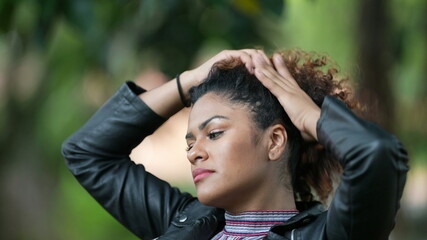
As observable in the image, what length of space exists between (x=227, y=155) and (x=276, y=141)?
200 mm

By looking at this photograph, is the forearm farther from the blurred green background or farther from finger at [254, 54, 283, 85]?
the blurred green background

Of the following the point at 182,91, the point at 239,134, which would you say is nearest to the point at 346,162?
the point at 239,134

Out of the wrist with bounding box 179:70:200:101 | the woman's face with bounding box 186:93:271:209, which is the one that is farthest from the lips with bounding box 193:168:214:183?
the wrist with bounding box 179:70:200:101

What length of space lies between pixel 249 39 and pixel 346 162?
266 centimetres

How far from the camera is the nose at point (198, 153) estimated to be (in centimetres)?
300

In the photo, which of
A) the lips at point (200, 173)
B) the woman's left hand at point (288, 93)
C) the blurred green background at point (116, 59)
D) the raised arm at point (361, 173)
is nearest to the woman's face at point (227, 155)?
the lips at point (200, 173)

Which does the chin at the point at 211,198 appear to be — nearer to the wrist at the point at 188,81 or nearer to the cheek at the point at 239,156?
the cheek at the point at 239,156

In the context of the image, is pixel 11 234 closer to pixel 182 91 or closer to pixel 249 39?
pixel 249 39

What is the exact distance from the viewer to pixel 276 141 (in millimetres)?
3074

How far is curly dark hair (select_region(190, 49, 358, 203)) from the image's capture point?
309cm

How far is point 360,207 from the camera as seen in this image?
260 centimetres

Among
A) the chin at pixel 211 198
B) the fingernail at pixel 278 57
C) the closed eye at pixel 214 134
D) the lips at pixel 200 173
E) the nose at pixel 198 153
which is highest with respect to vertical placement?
the fingernail at pixel 278 57

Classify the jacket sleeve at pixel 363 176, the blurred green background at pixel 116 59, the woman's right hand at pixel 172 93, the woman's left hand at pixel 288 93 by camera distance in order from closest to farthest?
the jacket sleeve at pixel 363 176 → the woman's left hand at pixel 288 93 → the woman's right hand at pixel 172 93 → the blurred green background at pixel 116 59

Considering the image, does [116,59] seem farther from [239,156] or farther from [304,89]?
[239,156]
